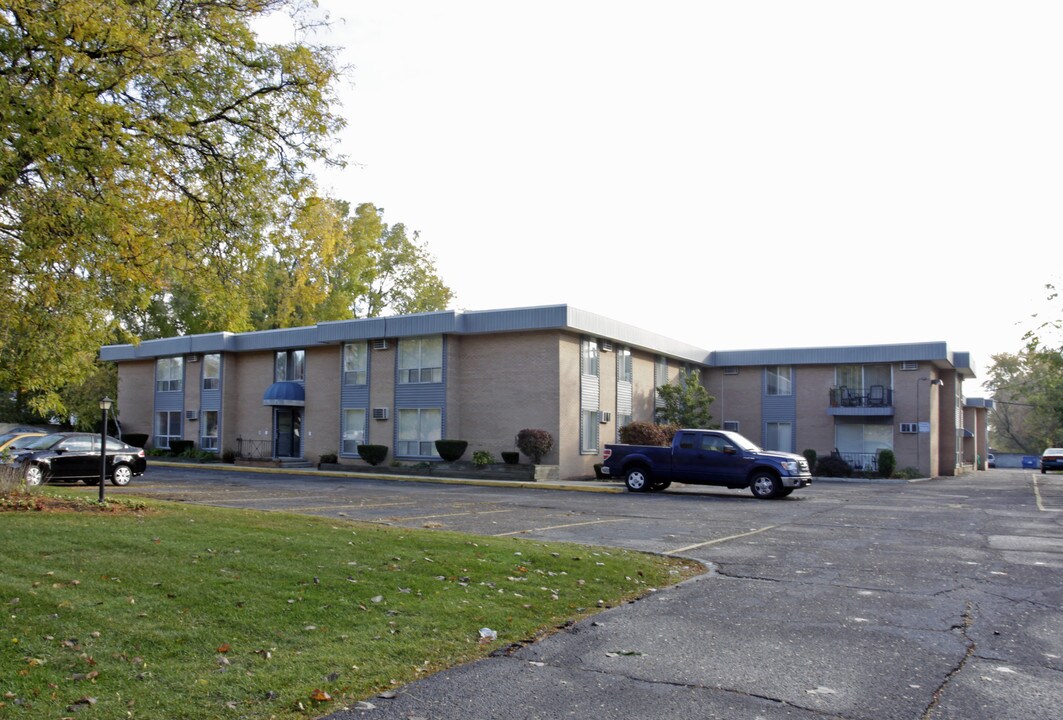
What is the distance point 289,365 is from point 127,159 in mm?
29200

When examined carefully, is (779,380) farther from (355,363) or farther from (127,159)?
(127,159)

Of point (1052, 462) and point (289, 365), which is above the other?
point (289, 365)

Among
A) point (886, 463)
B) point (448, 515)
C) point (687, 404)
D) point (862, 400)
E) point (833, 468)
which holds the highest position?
point (862, 400)

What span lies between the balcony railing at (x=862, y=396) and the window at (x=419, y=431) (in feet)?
59.1

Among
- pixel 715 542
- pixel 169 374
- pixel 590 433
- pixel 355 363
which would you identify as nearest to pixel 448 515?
pixel 715 542

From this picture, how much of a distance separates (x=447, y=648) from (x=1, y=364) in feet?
33.6

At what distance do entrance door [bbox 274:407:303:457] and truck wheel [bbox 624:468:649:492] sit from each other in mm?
19013

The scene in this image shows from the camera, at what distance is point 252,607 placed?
22.7ft

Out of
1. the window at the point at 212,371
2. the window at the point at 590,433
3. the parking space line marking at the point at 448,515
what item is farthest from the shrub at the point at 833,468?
the window at the point at 212,371

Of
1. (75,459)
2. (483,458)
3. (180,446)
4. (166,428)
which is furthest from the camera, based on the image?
(166,428)

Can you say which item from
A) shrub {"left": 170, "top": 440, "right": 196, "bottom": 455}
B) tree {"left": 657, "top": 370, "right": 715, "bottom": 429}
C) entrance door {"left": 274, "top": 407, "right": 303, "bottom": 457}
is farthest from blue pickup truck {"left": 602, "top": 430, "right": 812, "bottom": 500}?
shrub {"left": 170, "top": 440, "right": 196, "bottom": 455}

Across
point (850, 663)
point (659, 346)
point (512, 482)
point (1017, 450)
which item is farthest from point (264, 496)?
point (1017, 450)

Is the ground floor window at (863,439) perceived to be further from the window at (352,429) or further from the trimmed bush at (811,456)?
the window at (352,429)

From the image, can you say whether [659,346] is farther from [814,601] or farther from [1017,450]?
[1017,450]
